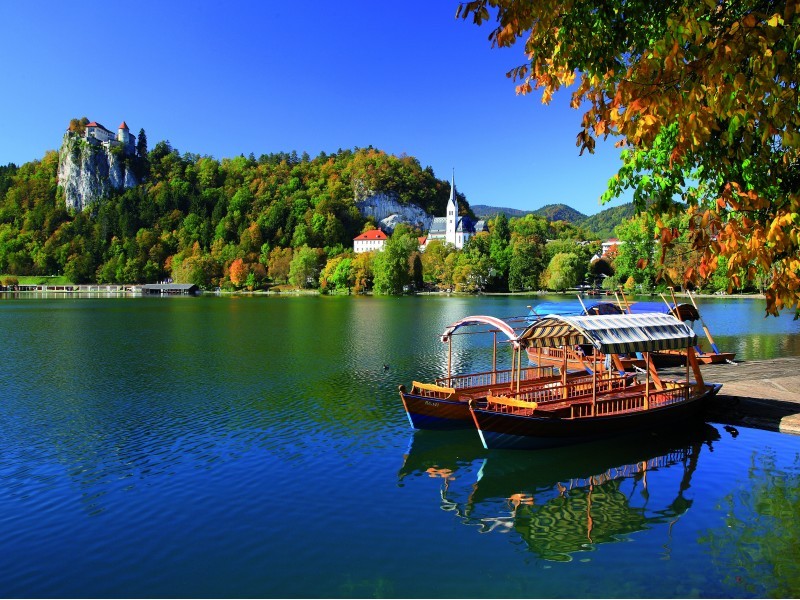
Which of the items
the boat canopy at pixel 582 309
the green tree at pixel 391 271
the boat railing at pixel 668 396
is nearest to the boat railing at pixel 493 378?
the boat railing at pixel 668 396

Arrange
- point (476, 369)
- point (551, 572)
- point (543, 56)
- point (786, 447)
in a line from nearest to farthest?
point (543, 56)
point (551, 572)
point (786, 447)
point (476, 369)

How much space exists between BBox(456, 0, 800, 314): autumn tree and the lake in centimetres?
671

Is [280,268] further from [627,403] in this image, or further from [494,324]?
[627,403]

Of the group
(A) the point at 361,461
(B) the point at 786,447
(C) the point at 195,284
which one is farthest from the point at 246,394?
(C) the point at 195,284

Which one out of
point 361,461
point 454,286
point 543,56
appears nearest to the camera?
point 543,56

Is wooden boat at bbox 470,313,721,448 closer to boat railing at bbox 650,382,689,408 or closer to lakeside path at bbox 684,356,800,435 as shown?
boat railing at bbox 650,382,689,408

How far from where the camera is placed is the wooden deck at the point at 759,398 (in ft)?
66.4

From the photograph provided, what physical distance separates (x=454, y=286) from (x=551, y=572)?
13472cm

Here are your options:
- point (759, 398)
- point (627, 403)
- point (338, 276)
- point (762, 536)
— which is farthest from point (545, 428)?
point (338, 276)

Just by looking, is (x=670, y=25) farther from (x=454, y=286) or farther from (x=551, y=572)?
(x=454, y=286)

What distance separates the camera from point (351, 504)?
14055 mm

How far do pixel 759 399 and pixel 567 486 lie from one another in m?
11.3

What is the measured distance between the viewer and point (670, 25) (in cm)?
557

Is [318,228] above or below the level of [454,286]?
above
